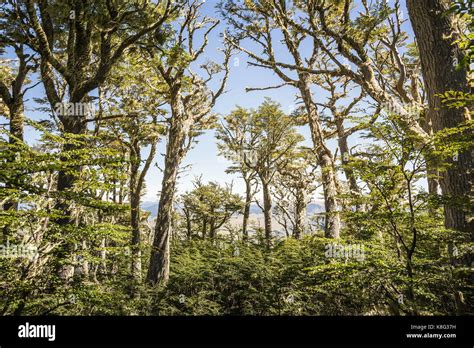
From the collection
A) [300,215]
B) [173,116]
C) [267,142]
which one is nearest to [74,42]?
[173,116]

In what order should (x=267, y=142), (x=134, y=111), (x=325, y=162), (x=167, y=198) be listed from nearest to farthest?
(x=325, y=162) → (x=167, y=198) → (x=134, y=111) → (x=267, y=142)

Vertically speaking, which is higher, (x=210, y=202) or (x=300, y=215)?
(x=210, y=202)

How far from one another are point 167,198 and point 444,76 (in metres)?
7.60

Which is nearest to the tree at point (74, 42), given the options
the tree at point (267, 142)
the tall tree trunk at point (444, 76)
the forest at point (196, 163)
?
the forest at point (196, 163)

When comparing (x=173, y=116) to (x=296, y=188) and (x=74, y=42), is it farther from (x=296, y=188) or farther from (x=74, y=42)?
(x=296, y=188)

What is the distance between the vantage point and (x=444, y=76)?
14.5ft

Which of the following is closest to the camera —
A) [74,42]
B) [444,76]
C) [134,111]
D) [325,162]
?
[444,76]

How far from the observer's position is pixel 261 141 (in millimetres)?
17297

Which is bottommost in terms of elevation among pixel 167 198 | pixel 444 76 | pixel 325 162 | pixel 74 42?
pixel 167 198

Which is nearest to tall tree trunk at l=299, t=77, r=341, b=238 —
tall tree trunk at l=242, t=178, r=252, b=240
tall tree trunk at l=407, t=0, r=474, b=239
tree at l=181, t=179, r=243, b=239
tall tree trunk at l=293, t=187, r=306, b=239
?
tall tree trunk at l=407, t=0, r=474, b=239

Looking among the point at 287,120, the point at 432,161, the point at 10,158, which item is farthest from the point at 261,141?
the point at 10,158

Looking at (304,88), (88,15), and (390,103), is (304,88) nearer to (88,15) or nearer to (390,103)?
(390,103)

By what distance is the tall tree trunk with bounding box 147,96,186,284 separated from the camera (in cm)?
831
